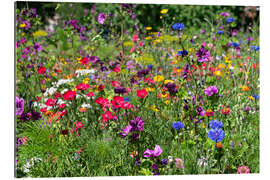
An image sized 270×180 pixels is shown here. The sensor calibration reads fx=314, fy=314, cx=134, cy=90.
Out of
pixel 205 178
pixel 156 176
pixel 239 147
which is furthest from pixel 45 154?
pixel 239 147

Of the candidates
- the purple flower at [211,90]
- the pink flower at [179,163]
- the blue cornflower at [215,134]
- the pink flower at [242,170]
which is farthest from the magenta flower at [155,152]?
the pink flower at [242,170]

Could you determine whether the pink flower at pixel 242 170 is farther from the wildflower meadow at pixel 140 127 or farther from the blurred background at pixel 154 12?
the blurred background at pixel 154 12

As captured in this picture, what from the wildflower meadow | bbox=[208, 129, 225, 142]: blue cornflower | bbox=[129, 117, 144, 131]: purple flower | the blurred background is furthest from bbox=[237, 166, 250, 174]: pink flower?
the blurred background

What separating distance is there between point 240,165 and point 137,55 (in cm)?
105

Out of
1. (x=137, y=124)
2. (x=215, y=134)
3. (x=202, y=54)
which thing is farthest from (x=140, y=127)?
(x=202, y=54)

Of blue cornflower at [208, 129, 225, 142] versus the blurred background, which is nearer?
blue cornflower at [208, 129, 225, 142]

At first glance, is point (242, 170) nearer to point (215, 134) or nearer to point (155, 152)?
point (215, 134)

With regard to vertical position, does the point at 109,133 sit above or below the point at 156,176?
above

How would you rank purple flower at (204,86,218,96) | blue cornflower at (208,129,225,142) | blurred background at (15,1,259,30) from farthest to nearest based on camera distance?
1. blurred background at (15,1,259,30)
2. purple flower at (204,86,218,96)
3. blue cornflower at (208,129,225,142)

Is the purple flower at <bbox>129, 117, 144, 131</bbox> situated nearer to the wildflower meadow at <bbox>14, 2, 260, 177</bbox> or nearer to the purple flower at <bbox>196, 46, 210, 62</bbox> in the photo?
the wildflower meadow at <bbox>14, 2, 260, 177</bbox>

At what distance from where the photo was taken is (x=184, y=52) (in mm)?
1902

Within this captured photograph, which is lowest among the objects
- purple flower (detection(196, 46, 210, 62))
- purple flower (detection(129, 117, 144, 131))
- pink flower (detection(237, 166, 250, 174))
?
pink flower (detection(237, 166, 250, 174))
